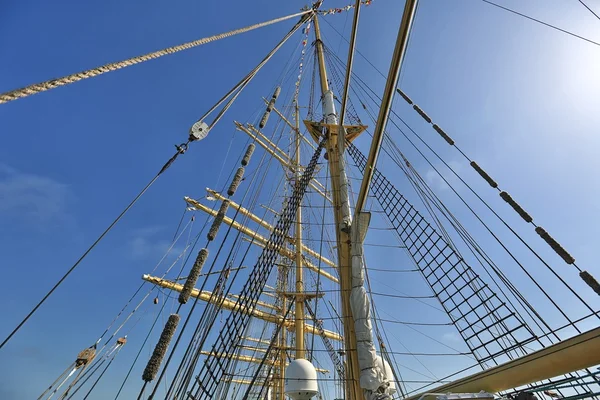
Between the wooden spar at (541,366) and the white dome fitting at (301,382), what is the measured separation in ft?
9.38

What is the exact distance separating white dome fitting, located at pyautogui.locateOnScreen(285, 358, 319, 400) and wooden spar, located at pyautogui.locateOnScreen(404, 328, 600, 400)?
9.38 ft

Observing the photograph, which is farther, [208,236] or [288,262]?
[288,262]

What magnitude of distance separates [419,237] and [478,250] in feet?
4.83

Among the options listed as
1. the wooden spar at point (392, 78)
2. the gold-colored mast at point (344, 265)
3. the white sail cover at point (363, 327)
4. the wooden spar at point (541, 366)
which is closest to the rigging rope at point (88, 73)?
the wooden spar at point (392, 78)

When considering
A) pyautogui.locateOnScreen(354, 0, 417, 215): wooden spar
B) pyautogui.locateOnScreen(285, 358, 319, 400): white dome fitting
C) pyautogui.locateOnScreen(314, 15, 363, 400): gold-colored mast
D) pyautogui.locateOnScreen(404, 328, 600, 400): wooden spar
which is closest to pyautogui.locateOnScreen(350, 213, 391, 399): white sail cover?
pyautogui.locateOnScreen(314, 15, 363, 400): gold-colored mast

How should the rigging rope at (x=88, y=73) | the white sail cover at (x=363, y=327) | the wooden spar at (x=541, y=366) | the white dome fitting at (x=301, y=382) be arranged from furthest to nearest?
the white dome fitting at (x=301, y=382) → the white sail cover at (x=363, y=327) → the wooden spar at (x=541, y=366) → the rigging rope at (x=88, y=73)

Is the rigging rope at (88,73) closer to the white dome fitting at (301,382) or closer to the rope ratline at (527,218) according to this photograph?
the rope ratline at (527,218)

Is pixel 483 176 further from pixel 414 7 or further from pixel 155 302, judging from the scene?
pixel 155 302

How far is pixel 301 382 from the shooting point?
507 centimetres

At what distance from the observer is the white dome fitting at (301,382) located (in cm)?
498

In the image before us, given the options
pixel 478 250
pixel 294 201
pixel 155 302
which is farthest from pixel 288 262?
pixel 478 250

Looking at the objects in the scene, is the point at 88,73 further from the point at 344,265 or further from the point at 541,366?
the point at 344,265

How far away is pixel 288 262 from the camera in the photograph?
68.1ft

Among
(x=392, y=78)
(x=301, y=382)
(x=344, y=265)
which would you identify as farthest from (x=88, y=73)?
(x=301, y=382)
